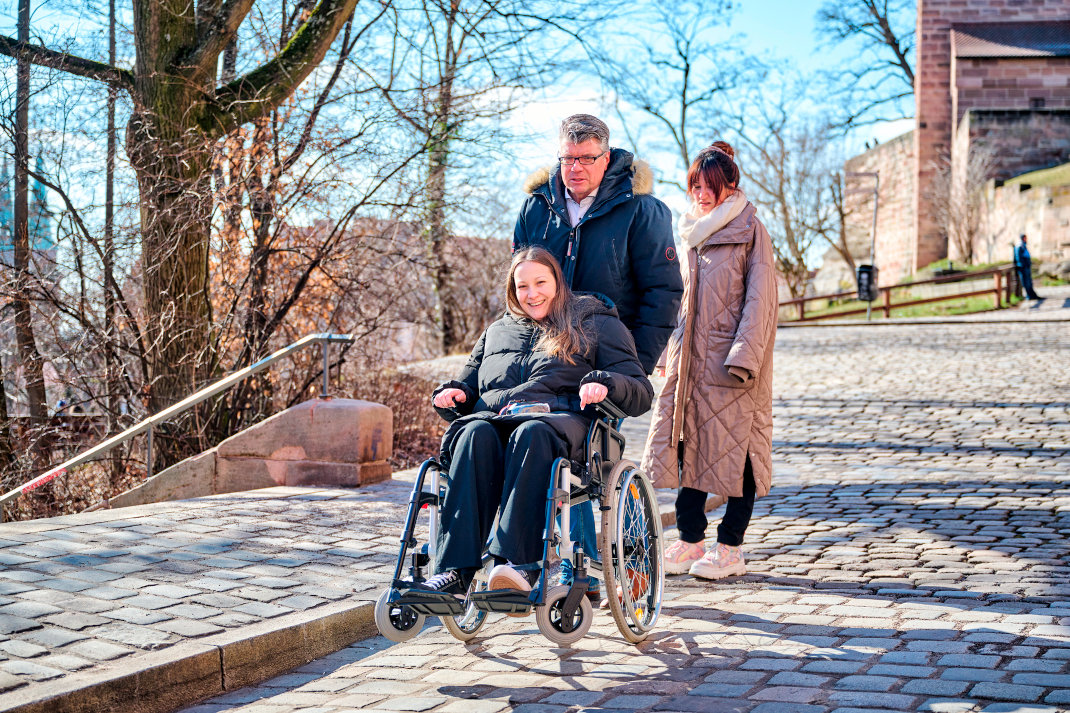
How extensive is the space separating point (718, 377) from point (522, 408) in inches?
55.1

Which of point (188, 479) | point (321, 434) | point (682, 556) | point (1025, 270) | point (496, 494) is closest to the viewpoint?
point (496, 494)

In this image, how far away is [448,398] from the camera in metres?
4.41

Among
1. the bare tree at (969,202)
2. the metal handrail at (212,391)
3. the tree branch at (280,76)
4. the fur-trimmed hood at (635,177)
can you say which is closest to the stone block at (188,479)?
the metal handrail at (212,391)

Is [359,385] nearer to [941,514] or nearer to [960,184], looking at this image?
[941,514]

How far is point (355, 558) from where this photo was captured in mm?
5547

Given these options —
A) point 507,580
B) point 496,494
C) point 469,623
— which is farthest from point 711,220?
point 507,580

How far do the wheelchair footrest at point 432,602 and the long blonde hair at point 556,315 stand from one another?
1099 millimetres

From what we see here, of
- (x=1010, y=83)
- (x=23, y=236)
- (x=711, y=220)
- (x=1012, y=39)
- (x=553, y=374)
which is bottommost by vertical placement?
(x=553, y=374)

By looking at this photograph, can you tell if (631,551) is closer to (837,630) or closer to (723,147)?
(837,630)

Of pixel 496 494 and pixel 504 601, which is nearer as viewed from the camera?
pixel 504 601

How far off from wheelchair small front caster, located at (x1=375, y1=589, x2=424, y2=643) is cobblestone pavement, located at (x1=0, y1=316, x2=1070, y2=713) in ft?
0.56

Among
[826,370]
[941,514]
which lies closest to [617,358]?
[941,514]

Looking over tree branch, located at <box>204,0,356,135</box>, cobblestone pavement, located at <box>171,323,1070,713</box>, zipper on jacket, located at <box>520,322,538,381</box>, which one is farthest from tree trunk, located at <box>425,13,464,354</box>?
zipper on jacket, located at <box>520,322,538,381</box>

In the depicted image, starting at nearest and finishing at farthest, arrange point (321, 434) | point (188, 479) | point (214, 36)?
point (321, 434) → point (188, 479) → point (214, 36)
